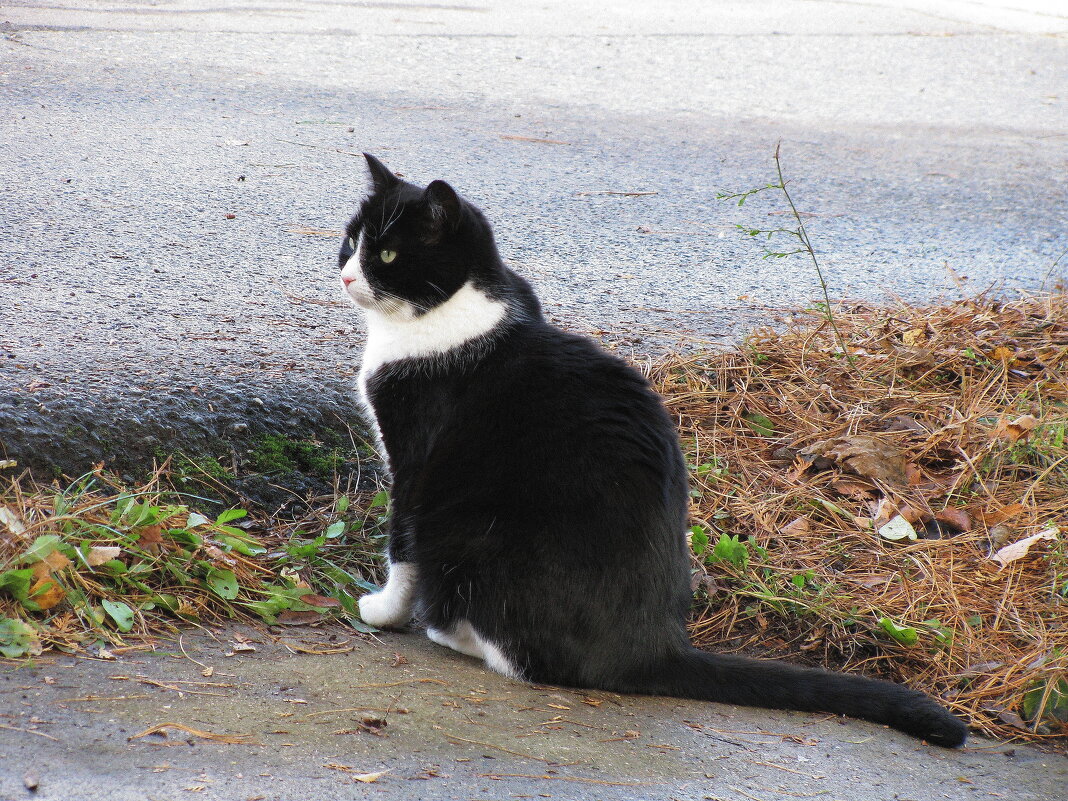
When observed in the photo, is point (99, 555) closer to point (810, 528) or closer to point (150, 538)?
point (150, 538)

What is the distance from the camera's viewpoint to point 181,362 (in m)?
2.89

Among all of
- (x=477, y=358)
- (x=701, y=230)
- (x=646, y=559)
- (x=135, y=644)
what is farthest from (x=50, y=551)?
(x=701, y=230)

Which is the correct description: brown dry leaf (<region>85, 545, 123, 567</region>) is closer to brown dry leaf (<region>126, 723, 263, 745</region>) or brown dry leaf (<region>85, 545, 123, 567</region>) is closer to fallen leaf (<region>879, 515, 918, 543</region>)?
→ brown dry leaf (<region>126, 723, 263, 745</region>)

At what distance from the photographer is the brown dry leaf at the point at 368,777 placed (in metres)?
1.57

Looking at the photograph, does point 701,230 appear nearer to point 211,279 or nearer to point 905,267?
point 905,267

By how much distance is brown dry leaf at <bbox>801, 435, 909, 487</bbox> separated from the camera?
118 inches

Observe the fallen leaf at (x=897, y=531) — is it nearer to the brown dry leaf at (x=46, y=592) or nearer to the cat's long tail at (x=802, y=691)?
the cat's long tail at (x=802, y=691)

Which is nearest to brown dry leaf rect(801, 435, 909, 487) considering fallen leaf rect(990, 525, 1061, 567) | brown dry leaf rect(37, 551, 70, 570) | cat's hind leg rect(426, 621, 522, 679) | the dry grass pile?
the dry grass pile

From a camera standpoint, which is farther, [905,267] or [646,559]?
[905,267]

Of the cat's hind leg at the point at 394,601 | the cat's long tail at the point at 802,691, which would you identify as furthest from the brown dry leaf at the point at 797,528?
the cat's hind leg at the point at 394,601

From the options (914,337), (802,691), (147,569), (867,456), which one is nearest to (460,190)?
(914,337)

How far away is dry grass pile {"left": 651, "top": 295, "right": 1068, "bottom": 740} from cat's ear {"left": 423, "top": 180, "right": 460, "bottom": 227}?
1100 mm

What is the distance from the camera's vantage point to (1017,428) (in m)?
3.03

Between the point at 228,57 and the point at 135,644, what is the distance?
18.5ft
